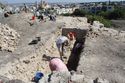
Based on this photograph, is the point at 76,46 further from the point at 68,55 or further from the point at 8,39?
the point at 8,39

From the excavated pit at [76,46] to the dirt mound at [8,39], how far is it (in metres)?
2.71

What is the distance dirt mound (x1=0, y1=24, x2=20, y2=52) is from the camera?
1628 cm

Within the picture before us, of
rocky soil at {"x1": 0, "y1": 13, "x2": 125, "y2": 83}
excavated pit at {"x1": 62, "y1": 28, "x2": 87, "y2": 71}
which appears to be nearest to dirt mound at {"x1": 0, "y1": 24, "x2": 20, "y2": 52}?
rocky soil at {"x1": 0, "y1": 13, "x2": 125, "y2": 83}

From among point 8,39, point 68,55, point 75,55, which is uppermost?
point 8,39

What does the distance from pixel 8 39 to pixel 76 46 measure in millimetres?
3334

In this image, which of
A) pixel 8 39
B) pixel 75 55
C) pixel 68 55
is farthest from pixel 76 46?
pixel 8 39

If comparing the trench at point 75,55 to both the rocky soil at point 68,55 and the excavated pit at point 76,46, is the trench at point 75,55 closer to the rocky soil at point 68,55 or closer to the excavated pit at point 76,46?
the excavated pit at point 76,46

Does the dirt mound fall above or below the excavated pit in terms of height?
above

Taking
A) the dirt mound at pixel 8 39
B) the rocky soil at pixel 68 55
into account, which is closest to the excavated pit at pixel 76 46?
the rocky soil at pixel 68 55

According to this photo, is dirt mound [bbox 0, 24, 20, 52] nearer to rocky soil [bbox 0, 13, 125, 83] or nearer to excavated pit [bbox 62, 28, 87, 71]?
rocky soil [bbox 0, 13, 125, 83]

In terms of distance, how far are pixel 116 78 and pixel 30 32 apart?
10.2 metres

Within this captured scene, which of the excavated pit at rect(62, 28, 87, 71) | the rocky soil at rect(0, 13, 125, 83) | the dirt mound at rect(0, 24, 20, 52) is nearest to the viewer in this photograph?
the rocky soil at rect(0, 13, 125, 83)

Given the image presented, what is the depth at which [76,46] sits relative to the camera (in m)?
17.3

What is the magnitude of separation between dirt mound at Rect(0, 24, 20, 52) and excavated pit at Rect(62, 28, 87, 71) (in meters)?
2.71
